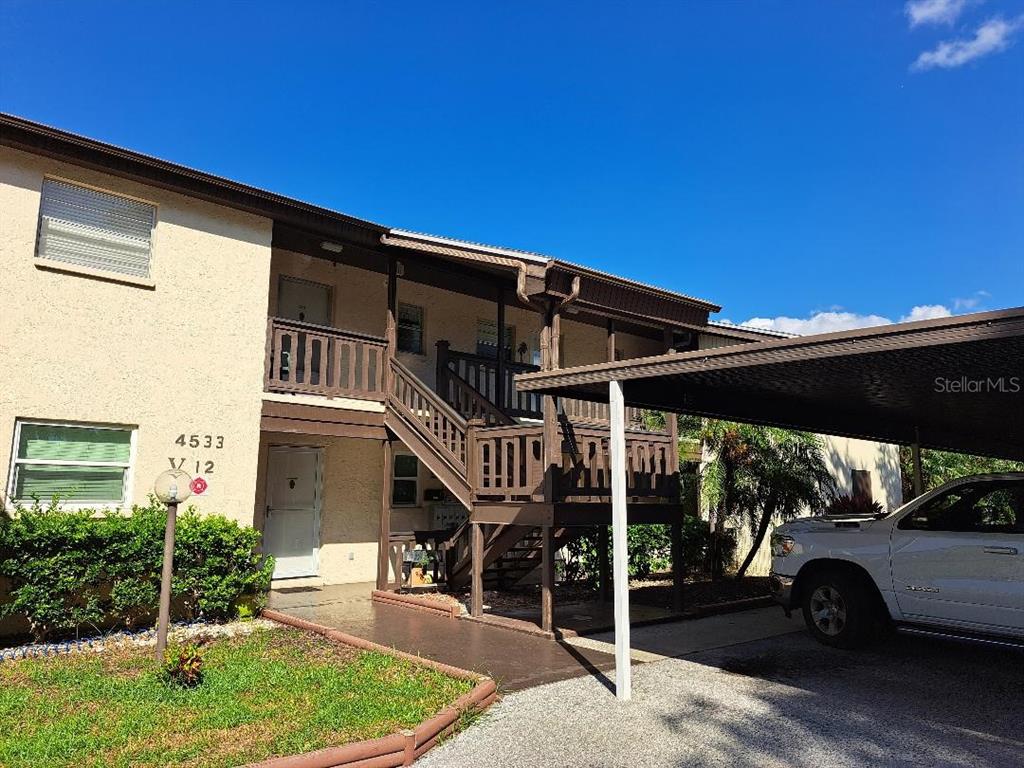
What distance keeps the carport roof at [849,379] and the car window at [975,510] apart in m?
0.99

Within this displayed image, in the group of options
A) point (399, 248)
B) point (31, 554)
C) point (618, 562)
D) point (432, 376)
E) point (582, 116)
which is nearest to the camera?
point (618, 562)

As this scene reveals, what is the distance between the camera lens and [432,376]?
12.8m

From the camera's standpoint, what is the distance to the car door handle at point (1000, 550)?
612cm

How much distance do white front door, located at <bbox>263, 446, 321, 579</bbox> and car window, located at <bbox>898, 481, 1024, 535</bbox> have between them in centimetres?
850

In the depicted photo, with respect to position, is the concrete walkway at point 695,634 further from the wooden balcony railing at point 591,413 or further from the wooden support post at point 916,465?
the wooden balcony railing at point 591,413

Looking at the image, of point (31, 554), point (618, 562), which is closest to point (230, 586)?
point (31, 554)

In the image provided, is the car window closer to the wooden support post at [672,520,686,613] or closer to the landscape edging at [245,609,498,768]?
the wooden support post at [672,520,686,613]

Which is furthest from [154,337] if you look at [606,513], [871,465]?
[871,465]

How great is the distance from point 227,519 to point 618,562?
542 cm

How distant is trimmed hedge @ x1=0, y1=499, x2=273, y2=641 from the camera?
7.12 m

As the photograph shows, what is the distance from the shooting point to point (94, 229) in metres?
8.62

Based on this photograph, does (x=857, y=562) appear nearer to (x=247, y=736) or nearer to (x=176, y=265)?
(x=247, y=736)

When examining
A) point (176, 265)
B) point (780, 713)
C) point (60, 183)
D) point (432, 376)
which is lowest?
point (780, 713)

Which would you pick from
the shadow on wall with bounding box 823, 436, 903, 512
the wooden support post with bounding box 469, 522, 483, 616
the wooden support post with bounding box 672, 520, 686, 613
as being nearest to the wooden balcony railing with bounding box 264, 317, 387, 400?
the wooden support post with bounding box 469, 522, 483, 616
